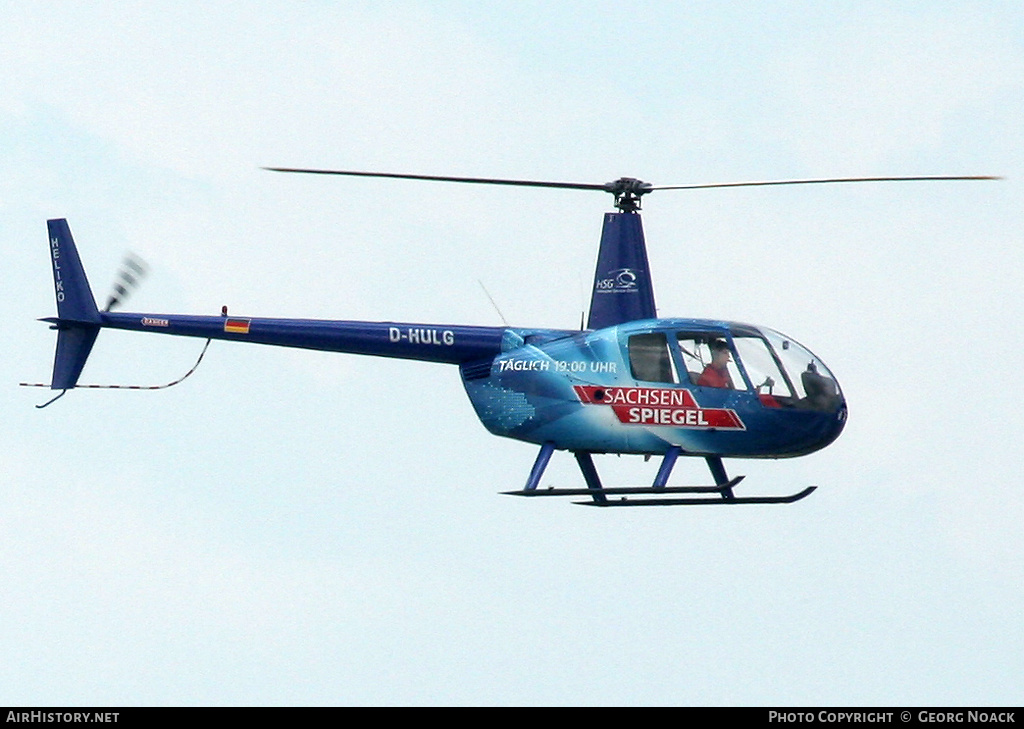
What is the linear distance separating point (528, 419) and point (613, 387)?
4.24 ft

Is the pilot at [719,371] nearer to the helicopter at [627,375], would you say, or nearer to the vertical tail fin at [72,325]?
the helicopter at [627,375]

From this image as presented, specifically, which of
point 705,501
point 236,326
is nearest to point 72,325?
point 236,326

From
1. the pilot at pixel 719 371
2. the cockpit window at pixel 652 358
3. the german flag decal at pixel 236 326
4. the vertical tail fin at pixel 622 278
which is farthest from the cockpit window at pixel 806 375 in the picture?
the german flag decal at pixel 236 326

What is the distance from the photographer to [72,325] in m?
29.2

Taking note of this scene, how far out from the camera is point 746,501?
1000 inches

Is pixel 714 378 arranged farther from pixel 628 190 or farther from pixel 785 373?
pixel 628 190

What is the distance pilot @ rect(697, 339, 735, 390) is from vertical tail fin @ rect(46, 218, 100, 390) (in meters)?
9.25

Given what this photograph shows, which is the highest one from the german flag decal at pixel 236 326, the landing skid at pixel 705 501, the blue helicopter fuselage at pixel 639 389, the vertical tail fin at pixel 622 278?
the vertical tail fin at pixel 622 278

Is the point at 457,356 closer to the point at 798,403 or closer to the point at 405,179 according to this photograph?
the point at 405,179

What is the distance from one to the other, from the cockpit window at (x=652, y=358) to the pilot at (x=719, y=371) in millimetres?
398

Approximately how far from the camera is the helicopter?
82.7ft

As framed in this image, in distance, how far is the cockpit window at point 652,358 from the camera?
25531mm

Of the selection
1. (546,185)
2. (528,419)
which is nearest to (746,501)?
(528,419)

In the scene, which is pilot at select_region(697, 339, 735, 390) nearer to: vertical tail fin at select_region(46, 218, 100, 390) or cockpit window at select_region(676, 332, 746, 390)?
cockpit window at select_region(676, 332, 746, 390)
